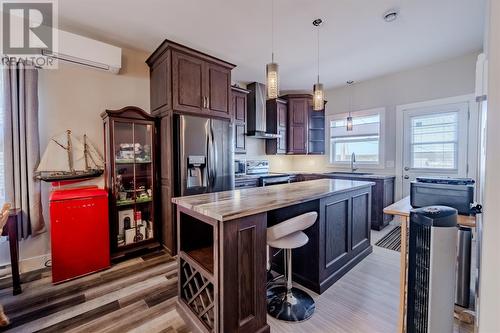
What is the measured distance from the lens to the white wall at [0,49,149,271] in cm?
255

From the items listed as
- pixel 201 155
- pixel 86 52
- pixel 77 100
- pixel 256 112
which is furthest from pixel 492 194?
pixel 256 112

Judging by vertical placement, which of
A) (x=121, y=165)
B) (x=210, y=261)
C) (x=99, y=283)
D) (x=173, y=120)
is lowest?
(x=99, y=283)

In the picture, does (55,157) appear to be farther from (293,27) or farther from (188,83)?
(293,27)

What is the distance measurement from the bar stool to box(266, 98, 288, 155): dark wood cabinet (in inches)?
125

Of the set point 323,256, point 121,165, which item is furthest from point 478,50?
point 121,165

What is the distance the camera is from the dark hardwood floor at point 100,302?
1671 mm

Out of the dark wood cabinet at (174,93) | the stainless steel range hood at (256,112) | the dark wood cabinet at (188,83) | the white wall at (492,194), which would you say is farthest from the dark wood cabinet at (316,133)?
the white wall at (492,194)

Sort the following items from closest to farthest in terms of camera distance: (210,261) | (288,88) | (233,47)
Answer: (210,261), (233,47), (288,88)

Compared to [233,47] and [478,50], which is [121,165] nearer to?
[233,47]

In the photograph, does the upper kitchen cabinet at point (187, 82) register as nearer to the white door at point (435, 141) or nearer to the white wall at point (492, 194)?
the white wall at point (492, 194)

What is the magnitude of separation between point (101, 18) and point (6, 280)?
291 cm

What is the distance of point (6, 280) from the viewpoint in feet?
7.42

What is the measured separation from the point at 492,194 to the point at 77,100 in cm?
367

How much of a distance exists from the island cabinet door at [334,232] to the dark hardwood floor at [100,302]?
1375 mm
